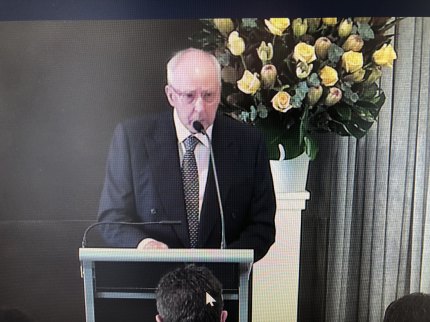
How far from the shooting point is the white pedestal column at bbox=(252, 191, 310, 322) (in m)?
1.26

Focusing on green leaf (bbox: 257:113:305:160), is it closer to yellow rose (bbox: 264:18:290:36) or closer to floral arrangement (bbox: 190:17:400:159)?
floral arrangement (bbox: 190:17:400:159)

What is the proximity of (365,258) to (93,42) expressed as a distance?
772 millimetres

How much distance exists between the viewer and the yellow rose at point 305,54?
1.22 meters

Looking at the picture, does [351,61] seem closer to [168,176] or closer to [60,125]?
[168,176]

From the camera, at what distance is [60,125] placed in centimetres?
125

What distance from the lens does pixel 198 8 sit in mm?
1275

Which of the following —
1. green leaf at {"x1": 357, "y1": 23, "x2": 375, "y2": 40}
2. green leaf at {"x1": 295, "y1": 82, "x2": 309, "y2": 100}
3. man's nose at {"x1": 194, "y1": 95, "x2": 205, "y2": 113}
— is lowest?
man's nose at {"x1": 194, "y1": 95, "x2": 205, "y2": 113}

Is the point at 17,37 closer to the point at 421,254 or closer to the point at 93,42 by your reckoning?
the point at 93,42

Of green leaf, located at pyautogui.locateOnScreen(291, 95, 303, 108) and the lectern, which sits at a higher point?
green leaf, located at pyautogui.locateOnScreen(291, 95, 303, 108)

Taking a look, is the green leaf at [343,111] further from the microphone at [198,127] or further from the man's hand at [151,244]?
the man's hand at [151,244]

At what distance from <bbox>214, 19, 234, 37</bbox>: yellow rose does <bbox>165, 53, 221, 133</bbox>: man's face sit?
0.23 feet

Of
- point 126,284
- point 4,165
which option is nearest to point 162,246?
point 126,284

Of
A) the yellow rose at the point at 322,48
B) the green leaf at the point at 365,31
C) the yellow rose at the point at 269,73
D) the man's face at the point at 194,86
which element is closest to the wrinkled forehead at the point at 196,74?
the man's face at the point at 194,86

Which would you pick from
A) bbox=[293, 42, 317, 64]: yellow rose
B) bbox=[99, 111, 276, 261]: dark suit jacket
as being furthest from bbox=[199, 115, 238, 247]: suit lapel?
bbox=[293, 42, 317, 64]: yellow rose
